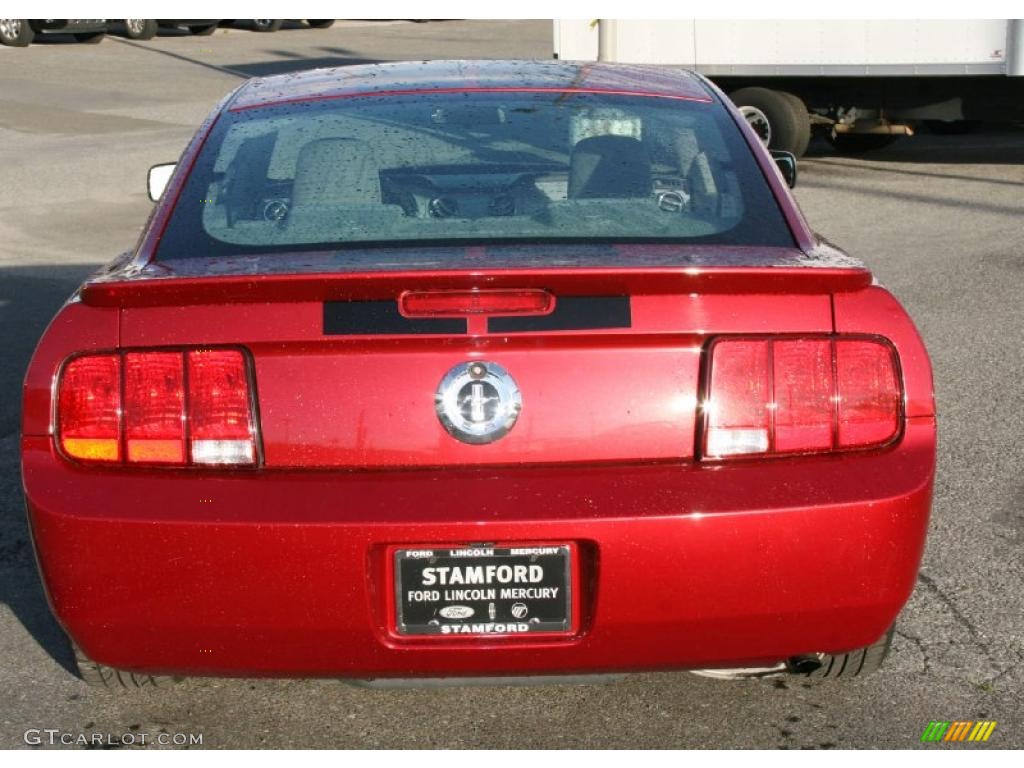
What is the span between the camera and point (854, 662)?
153 inches

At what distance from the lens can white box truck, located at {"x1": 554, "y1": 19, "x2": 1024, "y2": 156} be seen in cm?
1480

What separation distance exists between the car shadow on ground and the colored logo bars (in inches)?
83.6

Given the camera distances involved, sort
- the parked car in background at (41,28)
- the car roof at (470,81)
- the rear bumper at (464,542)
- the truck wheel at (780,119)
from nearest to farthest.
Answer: the rear bumper at (464,542) → the car roof at (470,81) → the truck wheel at (780,119) → the parked car in background at (41,28)

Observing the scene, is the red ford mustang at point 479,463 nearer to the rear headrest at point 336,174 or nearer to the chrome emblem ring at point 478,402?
the chrome emblem ring at point 478,402

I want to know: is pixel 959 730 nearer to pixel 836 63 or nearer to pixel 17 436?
pixel 17 436

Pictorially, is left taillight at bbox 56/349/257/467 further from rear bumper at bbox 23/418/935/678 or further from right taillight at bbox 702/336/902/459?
right taillight at bbox 702/336/902/459

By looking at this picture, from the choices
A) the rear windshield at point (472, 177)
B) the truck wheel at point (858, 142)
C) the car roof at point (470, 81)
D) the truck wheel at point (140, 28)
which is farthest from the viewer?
the truck wheel at point (140, 28)

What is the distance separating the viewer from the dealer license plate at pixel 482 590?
3215 mm

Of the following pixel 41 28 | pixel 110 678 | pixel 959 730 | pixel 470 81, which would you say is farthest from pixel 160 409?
pixel 41 28

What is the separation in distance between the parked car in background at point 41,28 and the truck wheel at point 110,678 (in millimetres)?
32163

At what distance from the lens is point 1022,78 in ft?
49.5

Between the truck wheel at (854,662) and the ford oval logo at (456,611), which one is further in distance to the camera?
the truck wheel at (854,662)

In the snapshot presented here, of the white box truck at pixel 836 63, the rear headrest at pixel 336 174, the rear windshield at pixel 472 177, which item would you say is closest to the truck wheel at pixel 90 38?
the white box truck at pixel 836 63

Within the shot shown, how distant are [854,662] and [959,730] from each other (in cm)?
28
